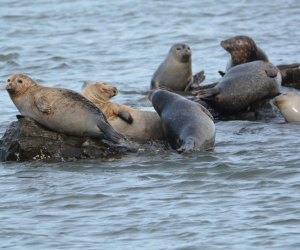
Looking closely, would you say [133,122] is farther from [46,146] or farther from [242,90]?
[242,90]

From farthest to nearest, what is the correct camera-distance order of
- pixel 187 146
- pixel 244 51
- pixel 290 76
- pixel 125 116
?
pixel 244 51 → pixel 290 76 → pixel 125 116 → pixel 187 146

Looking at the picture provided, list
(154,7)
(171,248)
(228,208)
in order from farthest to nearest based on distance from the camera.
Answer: (154,7) → (228,208) → (171,248)

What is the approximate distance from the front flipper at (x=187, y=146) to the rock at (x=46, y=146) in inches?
19.5

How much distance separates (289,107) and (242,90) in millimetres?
563

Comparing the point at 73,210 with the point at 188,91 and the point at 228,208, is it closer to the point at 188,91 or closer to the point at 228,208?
the point at 228,208

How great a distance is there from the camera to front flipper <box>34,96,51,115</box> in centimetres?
905

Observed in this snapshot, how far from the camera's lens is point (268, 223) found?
6.98m

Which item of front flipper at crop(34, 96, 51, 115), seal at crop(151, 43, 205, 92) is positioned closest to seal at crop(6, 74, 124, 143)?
front flipper at crop(34, 96, 51, 115)

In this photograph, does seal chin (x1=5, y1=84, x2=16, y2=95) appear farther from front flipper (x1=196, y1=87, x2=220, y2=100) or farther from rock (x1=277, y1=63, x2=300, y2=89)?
rock (x1=277, y1=63, x2=300, y2=89)

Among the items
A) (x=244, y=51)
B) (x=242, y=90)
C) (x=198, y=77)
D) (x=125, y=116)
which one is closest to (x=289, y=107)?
(x=242, y=90)

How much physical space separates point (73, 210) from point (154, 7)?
14.1 metres

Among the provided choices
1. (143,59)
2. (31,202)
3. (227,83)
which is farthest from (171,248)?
(143,59)

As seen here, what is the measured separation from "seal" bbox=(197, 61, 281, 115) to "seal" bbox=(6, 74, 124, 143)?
6.18ft

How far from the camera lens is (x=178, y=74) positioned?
13.6 metres
